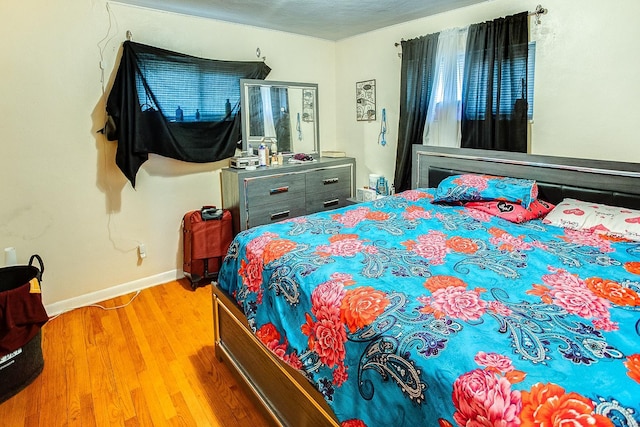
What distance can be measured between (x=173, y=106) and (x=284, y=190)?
1.19 meters

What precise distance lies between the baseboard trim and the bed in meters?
1.35

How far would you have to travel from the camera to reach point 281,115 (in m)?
3.82

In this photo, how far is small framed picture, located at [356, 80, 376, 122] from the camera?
13.1 ft

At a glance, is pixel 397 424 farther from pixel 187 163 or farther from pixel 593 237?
pixel 187 163

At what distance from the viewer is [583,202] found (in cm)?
232

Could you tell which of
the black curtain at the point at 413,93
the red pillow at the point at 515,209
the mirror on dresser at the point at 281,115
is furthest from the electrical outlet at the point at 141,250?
the red pillow at the point at 515,209

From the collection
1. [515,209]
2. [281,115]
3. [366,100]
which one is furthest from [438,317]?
[366,100]

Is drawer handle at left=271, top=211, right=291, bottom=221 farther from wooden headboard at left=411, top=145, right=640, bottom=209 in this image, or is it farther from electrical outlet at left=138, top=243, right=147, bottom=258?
wooden headboard at left=411, top=145, right=640, bottom=209

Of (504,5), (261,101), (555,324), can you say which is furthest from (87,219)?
(504,5)

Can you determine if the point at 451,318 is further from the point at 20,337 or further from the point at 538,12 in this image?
the point at 538,12

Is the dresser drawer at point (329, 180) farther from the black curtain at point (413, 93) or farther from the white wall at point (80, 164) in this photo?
the white wall at point (80, 164)

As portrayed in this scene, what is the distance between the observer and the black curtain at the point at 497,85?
2754 mm

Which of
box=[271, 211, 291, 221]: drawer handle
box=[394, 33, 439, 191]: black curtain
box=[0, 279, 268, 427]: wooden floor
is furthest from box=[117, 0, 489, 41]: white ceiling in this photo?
box=[0, 279, 268, 427]: wooden floor

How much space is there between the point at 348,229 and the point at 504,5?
2.18 metres
